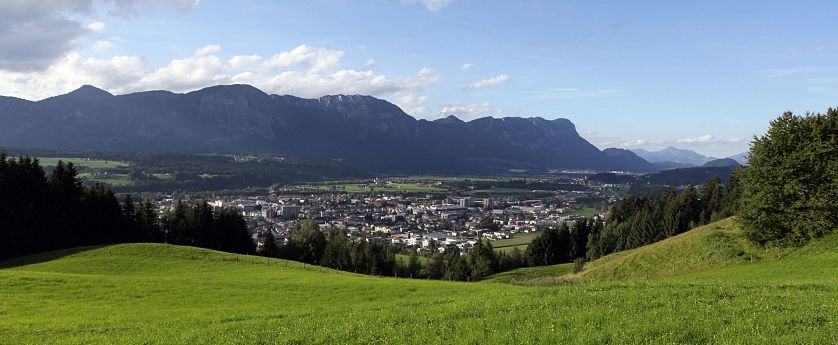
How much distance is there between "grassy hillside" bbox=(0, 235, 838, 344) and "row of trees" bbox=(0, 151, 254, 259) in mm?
35351

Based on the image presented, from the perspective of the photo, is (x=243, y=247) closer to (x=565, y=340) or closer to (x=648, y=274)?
(x=648, y=274)

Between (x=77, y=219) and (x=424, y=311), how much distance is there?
68.2 metres

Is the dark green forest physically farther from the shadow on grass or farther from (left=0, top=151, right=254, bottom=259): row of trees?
the shadow on grass

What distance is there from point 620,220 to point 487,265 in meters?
37.2

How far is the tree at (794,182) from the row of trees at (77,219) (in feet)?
233

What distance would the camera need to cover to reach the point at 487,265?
85.8 meters

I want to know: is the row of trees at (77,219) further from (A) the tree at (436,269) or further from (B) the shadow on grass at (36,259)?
(A) the tree at (436,269)

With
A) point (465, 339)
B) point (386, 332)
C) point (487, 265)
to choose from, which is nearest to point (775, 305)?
point (465, 339)

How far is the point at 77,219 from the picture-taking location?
219 feet

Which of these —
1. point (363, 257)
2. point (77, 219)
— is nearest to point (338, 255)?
point (363, 257)

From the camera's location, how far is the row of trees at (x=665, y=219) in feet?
283

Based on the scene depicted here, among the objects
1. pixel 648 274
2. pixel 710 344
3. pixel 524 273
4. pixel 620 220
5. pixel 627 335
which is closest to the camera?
pixel 710 344

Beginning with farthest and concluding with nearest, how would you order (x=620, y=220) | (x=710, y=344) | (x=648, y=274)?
(x=620, y=220)
(x=648, y=274)
(x=710, y=344)

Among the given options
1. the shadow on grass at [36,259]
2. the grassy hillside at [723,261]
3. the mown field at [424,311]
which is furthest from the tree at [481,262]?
the shadow on grass at [36,259]
